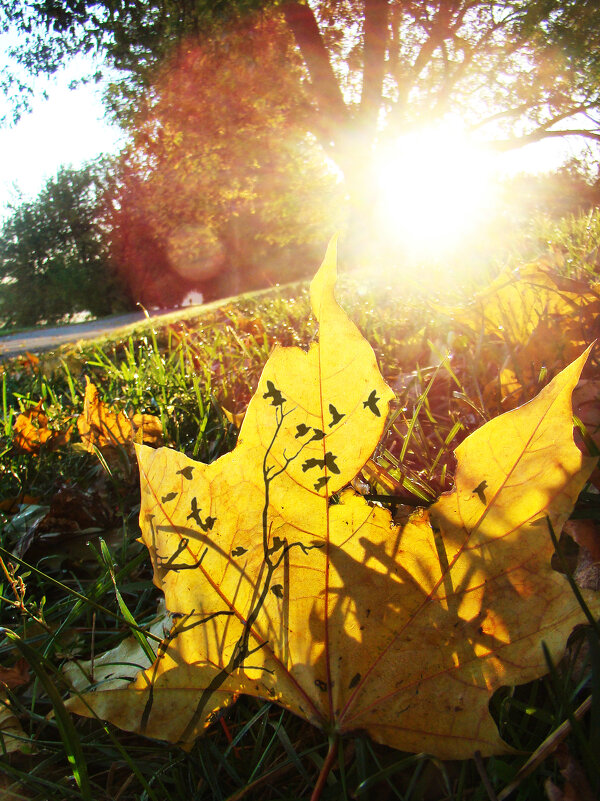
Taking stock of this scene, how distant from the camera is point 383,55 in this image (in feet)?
46.9

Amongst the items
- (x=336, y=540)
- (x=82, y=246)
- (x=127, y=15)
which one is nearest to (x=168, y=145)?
(x=127, y=15)

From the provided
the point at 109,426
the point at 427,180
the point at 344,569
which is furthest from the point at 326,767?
the point at 427,180

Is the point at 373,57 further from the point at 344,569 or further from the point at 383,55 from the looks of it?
the point at 344,569

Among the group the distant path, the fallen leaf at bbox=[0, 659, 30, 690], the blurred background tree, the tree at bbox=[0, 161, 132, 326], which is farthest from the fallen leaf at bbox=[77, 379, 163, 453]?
the tree at bbox=[0, 161, 132, 326]

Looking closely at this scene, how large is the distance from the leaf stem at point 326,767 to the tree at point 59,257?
106 ft

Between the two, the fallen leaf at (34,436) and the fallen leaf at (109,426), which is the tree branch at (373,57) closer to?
the fallen leaf at (34,436)

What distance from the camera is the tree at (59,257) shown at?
31.0m

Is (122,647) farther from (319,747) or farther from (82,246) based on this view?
(82,246)

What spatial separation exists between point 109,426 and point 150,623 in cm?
89

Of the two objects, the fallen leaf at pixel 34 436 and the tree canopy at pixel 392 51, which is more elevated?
the tree canopy at pixel 392 51

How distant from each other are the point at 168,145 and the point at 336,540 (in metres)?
19.4

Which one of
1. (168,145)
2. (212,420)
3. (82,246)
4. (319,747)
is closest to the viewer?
(319,747)

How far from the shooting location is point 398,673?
23.0 inches

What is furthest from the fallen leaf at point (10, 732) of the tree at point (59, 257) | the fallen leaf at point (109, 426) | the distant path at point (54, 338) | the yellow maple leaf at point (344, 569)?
the tree at point (59, 257)
